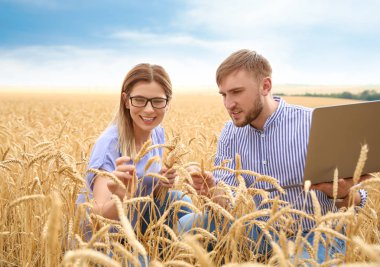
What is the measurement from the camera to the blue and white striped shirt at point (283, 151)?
2.59 m

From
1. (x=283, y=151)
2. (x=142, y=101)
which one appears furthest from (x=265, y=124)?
(x=142, y=101)

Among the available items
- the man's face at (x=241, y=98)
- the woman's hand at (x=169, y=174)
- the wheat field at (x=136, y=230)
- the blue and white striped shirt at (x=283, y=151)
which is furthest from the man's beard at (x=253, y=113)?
the woman's hand at (x=169, y=174)

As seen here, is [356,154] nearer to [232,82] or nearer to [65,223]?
[232,82]

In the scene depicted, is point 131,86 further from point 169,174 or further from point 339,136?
point 339,136

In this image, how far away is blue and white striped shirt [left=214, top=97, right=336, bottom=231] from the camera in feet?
8.50

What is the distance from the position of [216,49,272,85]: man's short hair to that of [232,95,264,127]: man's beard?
0.17 metres

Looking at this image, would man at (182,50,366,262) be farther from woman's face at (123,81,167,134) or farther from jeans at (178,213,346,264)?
woman's face at (123,81,167,134)

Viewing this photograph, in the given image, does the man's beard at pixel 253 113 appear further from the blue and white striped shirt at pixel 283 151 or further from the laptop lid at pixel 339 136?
the laptop lid at pixel 339 136

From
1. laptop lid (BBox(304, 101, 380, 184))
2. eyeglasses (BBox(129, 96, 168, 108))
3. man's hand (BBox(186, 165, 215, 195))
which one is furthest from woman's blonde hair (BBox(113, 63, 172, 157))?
laptop lid (BBox(304, 101, 380, 184))

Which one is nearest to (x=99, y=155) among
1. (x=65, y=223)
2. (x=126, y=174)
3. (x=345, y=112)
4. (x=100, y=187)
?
(x=100, y=187)

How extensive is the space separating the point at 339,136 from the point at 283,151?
2.47 ft

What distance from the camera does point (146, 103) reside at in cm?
263

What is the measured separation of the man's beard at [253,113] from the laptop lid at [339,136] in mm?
723

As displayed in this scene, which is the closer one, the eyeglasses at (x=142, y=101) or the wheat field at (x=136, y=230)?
the wheat field at (x=136, y=230)
